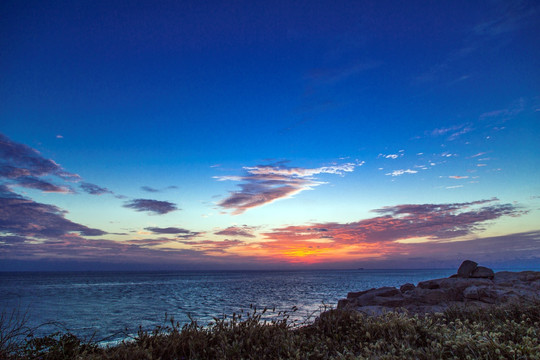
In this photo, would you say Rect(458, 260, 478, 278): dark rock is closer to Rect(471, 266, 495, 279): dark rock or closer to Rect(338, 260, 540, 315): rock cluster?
Rect(471, 266, 495, 279): dark rock

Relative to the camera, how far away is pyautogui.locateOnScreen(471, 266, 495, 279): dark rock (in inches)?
1047

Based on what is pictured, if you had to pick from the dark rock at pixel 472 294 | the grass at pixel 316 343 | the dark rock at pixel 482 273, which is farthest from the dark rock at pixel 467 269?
the grass at pixel 316 343

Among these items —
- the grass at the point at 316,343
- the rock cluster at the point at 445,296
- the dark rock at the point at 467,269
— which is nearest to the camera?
the grass at the point at 316,343

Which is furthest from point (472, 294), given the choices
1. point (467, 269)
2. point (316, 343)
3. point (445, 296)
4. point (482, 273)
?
point (316, 343)

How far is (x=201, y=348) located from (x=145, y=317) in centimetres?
2045

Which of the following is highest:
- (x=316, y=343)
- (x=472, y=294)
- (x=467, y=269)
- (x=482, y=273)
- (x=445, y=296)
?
(x=316, y=343)

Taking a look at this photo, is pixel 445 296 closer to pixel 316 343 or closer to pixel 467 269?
pixel 467 269

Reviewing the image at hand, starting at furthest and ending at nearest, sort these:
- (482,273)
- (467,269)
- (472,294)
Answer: (467,269), (482,273), (472,294)

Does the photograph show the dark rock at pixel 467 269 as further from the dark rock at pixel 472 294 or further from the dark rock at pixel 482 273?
the dark rock at pixel 472 294

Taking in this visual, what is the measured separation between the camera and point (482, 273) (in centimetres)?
2677

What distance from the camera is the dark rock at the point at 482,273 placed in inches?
1047

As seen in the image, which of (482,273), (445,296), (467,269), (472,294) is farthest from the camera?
(467,269)

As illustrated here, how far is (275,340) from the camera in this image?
6.99 metres

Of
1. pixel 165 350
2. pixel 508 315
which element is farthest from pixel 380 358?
pixel 508 315
